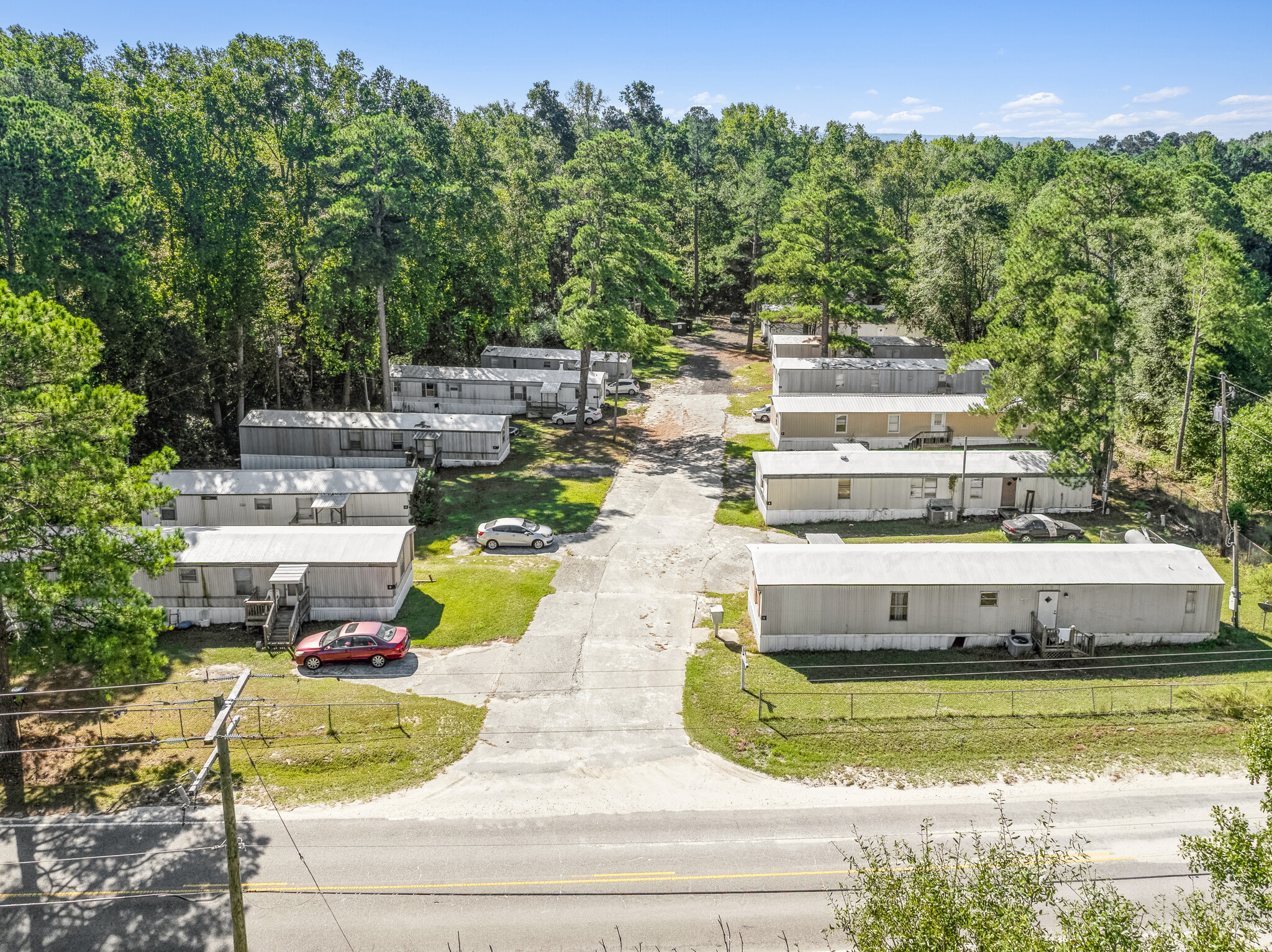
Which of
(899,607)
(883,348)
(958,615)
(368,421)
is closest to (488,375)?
(368,421)

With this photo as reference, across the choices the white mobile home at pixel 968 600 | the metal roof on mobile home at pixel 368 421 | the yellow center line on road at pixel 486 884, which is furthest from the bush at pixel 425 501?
the yellow center line on road at pixel 486 884

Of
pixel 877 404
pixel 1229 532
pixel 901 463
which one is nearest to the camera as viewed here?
Answer: pixel 1229 532

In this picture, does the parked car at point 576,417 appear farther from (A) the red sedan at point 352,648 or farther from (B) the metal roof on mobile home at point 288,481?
(A) the red sedan at point 352,648

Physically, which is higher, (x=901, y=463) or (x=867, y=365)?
(x=867, y=365)

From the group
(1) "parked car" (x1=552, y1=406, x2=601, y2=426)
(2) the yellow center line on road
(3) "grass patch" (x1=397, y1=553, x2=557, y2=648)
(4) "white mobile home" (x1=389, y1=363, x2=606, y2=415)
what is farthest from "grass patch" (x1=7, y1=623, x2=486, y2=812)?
(4) "white mobile home" (x1=389, y1=363, x2=606, y2=415)

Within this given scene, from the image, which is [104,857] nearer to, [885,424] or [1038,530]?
[1038,530]

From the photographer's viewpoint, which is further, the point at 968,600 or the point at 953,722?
the point at 968,600

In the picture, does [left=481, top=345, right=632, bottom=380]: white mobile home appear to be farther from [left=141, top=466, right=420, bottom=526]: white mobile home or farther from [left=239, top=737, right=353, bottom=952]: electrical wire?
[left=239, top=737, right=353, bottom=952]: electrical wire

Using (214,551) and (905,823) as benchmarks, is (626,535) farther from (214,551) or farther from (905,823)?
(905,823)
